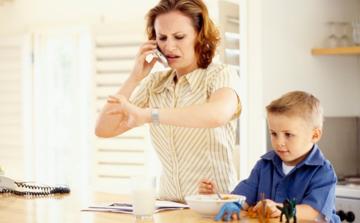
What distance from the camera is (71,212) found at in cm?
227

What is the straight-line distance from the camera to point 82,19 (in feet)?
19.1

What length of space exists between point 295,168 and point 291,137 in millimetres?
105

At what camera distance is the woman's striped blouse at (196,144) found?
8.09ft

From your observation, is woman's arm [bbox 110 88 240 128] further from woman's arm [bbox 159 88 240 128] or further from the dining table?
the dining table

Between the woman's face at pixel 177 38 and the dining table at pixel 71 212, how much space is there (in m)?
0.55

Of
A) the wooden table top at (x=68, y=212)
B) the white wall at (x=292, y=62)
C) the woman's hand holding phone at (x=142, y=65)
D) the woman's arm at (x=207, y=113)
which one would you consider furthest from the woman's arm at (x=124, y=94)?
the white wall at (x=292, y=62)

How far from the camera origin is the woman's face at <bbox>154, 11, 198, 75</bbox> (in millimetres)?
2455

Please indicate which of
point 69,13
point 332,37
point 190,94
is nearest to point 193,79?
point 190,94

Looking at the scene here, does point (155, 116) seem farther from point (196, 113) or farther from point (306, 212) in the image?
point (306, 212)

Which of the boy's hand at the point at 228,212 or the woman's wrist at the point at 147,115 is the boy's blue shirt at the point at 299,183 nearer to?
the boy's hand at the point at 228,212

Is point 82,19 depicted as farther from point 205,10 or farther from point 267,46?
point 205,10

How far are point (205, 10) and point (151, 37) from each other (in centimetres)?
25

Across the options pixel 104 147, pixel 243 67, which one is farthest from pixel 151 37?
pixel 104 147

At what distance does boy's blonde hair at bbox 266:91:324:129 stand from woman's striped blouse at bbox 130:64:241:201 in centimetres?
24
